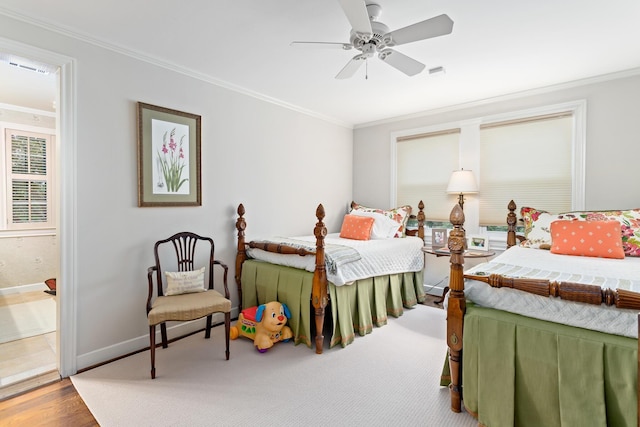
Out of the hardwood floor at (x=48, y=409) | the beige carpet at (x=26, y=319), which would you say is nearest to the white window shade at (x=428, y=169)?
the hardwood floor at (x=48, y=409)

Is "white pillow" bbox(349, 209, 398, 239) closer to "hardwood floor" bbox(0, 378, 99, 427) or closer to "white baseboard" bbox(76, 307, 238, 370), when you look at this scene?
"white baseboard" bbox(76, 307, 238, 370)

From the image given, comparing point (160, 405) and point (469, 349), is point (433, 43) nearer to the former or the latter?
point (469, 349)

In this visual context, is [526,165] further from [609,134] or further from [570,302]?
[570,302]

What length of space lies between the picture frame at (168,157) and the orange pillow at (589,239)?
3.40 m

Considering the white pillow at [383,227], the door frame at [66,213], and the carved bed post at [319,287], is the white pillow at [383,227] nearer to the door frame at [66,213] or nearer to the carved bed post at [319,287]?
the carved bed post at [319,287]

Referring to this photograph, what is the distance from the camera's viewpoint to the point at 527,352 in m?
1.58

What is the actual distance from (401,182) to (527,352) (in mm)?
3252

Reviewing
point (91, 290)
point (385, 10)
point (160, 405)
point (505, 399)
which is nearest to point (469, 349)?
point (505, 399)

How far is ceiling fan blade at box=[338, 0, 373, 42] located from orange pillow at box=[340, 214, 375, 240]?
7.56ft

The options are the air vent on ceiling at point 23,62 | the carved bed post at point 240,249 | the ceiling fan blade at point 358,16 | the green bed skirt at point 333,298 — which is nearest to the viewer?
the ceiling fan blade at point 358,16

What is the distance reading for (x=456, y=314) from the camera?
6.05ft

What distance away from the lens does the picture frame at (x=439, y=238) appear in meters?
3.96

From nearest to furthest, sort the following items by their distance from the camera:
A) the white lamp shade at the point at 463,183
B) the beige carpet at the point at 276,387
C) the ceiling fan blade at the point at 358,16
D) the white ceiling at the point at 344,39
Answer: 1. the ceiling fan blade at the point at 358,16
2. the beige carpet at the point at 276,387
3. the white ceiling at the point at 344,39
4. the white lamp shade at the point at 463,183

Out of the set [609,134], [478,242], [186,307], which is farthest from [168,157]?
[609,134]
